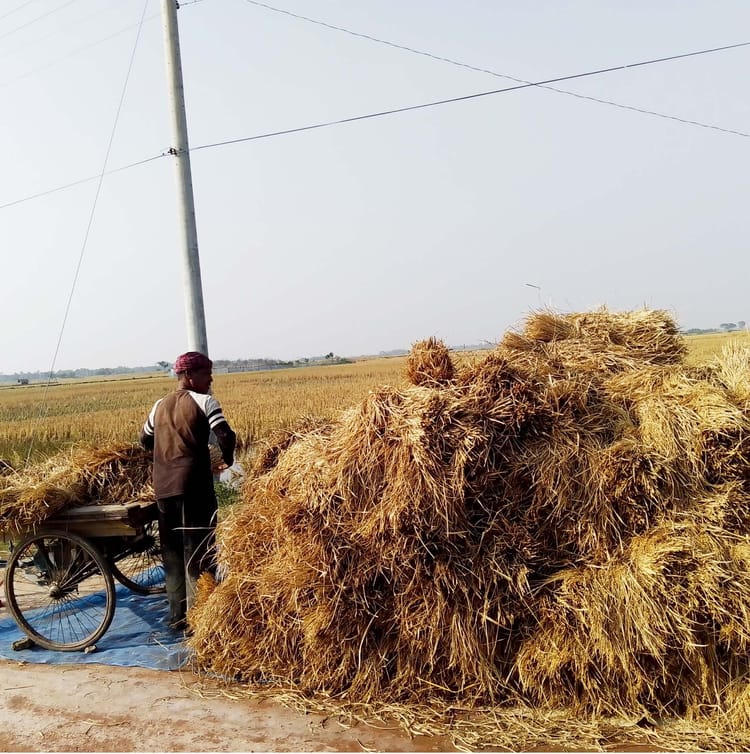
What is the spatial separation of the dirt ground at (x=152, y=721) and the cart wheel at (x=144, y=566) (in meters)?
1.07

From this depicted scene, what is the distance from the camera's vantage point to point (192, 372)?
4773 mm

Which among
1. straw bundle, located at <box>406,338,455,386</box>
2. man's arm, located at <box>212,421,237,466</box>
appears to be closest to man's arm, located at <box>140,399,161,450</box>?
man's arm, located at <box>212,421,237,466</box>

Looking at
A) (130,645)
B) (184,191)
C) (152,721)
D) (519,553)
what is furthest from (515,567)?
(184,191)

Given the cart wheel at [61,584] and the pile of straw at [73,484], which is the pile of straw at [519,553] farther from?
the pile of straw at [73,484]

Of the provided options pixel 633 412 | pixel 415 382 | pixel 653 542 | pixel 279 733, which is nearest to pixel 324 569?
pixel 279 733

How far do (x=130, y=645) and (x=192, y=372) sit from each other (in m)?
1.99

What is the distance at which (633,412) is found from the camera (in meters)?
3.82

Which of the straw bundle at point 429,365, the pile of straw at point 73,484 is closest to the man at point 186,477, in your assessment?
the pile of straw at point 73,484

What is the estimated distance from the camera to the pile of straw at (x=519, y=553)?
3.18m

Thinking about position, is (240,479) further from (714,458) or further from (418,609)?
(714,458)

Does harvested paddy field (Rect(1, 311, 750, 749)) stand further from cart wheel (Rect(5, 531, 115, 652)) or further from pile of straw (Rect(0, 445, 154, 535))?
pile of straw (Rect(0, 445, 154, 535))

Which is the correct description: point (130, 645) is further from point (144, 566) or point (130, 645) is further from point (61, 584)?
point (144, 566)

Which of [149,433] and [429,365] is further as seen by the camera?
[149,433]

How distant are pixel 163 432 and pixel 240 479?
2.24 feet
